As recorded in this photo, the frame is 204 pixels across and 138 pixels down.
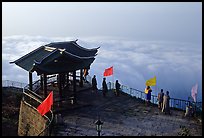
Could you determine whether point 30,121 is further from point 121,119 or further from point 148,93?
point 148,93

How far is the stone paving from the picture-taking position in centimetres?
1692

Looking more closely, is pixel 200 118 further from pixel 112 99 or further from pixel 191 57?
pixel 191 57

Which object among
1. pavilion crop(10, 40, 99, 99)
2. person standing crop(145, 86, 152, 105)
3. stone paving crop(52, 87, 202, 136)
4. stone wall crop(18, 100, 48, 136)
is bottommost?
stone wall crop(18, 100, 48, 136)

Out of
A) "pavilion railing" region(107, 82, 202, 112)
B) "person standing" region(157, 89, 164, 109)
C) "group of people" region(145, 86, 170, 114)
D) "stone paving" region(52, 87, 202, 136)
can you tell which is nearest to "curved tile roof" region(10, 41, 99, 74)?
"stone paving" region(52, 87, 202, 136)

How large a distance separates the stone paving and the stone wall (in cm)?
136

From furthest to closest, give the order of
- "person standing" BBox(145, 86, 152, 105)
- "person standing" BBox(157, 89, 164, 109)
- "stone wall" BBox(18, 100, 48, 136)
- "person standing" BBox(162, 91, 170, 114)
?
"person standing" BBox(145, 86, 152, 105) → "person standing" BBox(157, 89, 164, 109) → "person standing" BBox(162, 91, 170, 114) → "stone wall" BBox(18, 100, 48, 136)

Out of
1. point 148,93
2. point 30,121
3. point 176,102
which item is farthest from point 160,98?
point 30,121

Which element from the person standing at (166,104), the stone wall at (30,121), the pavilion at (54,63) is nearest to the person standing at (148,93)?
the person standing at (166,104)

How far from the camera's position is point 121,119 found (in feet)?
62.1

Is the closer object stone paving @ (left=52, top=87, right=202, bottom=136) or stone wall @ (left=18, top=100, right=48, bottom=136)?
stone paving @ (left=52, top=87, right=202, bottom=136)

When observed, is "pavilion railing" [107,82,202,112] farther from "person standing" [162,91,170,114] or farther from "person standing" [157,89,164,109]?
"person standing" [162,91,170,114]

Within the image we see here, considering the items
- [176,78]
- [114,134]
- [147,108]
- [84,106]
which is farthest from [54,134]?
[176,78]

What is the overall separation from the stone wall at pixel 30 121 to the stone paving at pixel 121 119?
4.46 feet

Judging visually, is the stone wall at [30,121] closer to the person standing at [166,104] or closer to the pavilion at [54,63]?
the pavilion at [54,63]
